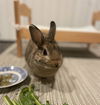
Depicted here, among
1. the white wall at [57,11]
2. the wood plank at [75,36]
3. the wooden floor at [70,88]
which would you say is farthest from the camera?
the white wall at [57,11]

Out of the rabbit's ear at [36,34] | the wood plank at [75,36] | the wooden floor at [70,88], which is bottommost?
the wooden floor at [70,88]

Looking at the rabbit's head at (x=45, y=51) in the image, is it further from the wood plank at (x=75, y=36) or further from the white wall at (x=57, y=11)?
the white wall at (x=57, y=11)

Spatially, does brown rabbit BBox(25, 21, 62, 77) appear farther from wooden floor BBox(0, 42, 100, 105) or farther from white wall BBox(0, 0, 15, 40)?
white wall BBox(0, 0, 15, 40)

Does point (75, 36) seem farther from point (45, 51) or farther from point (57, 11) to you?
point (57, 11)

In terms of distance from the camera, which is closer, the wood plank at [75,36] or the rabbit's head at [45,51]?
the rabbit's head at [45,51]

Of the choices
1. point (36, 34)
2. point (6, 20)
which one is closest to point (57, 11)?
point (6, 20)

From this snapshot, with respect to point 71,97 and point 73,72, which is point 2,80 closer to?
point 71,97

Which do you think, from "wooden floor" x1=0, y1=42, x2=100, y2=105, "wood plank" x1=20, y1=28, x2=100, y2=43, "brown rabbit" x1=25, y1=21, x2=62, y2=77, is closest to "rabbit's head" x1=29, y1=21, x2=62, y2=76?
"brown rabbit" x1=25, y1=21, x2=62, y2=77

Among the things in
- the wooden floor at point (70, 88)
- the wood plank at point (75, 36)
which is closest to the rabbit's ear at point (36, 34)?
the wooden floor at point (70, 88)
